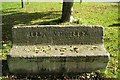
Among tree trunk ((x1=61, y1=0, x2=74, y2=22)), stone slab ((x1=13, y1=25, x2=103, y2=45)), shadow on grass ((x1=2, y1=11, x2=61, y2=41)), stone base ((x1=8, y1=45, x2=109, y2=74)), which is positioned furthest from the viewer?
shadow on grass ((x1=2, y1=11, x2=61, y2=41))

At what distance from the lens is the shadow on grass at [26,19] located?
12869 millimetres

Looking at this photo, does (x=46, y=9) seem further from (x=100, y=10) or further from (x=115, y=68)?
(x=115, y=68)

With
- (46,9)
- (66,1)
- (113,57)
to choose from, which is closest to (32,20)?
(66,1)

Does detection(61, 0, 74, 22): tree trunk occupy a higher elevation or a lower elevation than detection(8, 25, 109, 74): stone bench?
higher

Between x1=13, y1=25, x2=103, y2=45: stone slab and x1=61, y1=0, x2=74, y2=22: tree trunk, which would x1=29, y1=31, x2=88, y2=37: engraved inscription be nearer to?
x1=13, y1=25, x2=103, y2=45: stone slab

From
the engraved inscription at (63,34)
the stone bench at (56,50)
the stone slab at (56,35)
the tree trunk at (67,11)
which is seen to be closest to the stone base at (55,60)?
the stone bench at (56,50)

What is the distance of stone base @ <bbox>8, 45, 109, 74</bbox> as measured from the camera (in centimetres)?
759

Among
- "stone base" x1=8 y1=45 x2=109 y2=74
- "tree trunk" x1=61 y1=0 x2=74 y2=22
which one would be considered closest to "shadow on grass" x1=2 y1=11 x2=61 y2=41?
"tree trunk" x1=61 y1=0 x2=74 y2=22

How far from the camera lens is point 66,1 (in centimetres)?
1267

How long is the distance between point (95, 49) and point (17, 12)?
9264 millimetres

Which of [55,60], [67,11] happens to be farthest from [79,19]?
[55,60]

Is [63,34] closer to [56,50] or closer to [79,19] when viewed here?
[56,50]

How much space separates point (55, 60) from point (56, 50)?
471 mm

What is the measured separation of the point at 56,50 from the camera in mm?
7984
